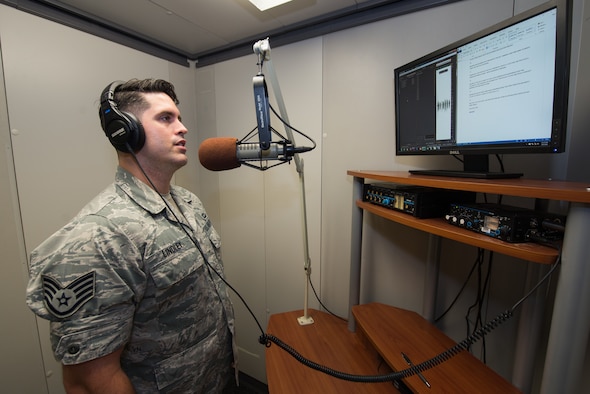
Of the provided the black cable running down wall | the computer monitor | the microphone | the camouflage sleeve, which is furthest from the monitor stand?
the camouflage sleeve

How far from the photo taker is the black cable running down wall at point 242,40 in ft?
4.26

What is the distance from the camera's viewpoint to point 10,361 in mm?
1267

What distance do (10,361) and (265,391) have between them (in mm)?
1564

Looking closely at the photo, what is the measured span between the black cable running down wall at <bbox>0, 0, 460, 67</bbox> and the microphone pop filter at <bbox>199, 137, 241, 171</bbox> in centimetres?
105

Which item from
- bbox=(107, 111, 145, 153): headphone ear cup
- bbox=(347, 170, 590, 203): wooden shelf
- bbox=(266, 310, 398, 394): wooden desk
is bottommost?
bbox=(266, 310, 398, 394): wooden desk

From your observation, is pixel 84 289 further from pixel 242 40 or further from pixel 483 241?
pixel 242 40

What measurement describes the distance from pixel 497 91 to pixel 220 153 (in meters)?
1.03

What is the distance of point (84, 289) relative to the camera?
68cm

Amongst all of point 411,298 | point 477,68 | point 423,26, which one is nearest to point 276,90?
point 477,68

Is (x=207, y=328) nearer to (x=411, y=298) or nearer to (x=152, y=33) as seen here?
(x=411, y=298)

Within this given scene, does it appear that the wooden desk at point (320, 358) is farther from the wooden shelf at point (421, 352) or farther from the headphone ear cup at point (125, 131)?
the headphone ear cup at point (125, 131)

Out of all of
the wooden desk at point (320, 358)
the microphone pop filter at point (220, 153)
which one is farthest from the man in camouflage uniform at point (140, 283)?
the wooden desk at point (320, 358)

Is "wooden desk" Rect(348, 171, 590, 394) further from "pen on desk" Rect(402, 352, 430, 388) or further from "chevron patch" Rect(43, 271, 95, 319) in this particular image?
"chevron patch" Rect(43, 271, 95, 319)

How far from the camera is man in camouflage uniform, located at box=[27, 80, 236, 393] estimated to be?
68 centimetres
